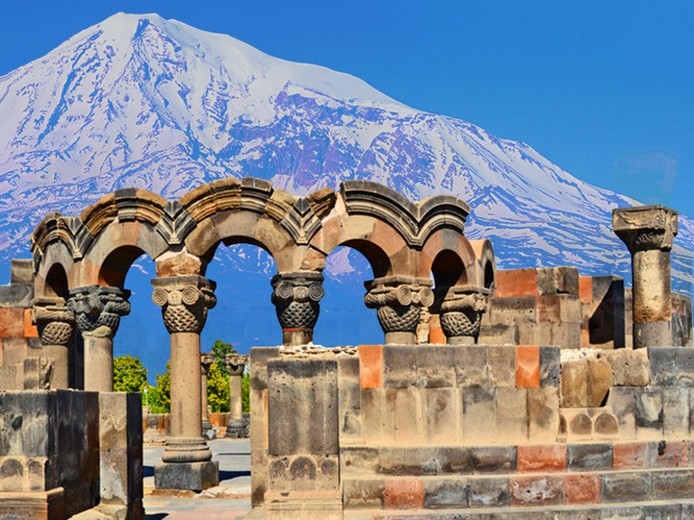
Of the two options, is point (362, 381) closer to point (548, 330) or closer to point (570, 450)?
point (570, 450)

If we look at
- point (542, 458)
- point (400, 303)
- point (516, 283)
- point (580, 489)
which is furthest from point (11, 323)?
point (580, 489)

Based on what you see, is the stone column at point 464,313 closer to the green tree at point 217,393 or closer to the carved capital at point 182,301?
the carved capital at point 182,301

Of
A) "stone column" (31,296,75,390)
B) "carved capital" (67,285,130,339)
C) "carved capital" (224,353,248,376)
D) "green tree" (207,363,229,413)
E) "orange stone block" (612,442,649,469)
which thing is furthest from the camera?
"green tree" (207,363,229,413)

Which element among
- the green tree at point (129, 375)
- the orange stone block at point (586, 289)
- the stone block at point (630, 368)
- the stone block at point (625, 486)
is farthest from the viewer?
the green tree at point (129, 375)

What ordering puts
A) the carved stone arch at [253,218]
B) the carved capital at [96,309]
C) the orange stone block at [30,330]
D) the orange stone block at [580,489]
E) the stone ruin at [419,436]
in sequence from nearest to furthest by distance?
the stone ruin at [419,436] < the orange stone block at [580,489] < the carved stone arch at [253,218] < the carved capital at [96,309] < the orange stone block at [30,330]

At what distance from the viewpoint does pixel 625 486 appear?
29.4ft

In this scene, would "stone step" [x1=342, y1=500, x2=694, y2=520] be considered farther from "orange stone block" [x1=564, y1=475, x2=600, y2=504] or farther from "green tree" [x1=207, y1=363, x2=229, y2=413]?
"green tree" [x1=207, y1=363, x2=229, y2=413]

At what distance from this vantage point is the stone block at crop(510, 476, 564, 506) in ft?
28.4

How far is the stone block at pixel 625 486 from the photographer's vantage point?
8875 millimetres

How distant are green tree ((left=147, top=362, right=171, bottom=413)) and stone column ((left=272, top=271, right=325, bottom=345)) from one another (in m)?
32.1

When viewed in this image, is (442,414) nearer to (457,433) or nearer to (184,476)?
(457,433)

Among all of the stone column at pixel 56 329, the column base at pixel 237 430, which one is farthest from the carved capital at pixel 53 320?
the column base at pixel 237 430

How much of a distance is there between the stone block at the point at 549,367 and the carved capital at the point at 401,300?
21.6 ft

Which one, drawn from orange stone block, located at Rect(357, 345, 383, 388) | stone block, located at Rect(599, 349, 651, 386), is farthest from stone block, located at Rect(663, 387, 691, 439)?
orange stone block, located at Rect(357, 345, 383, 388)
